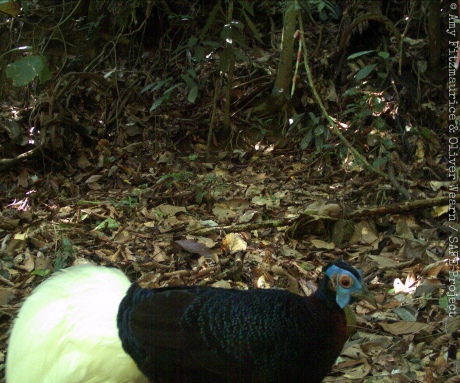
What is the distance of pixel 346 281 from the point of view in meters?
2.15

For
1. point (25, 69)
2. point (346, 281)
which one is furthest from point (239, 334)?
point (25, 69)

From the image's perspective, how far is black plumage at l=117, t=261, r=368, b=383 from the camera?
6.73 feet

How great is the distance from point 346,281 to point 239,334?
0.51 m

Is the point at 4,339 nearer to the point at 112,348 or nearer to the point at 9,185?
the point at 112,348

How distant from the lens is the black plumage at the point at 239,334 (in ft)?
6.73

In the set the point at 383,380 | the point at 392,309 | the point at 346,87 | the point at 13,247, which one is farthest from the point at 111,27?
the point at 383,380

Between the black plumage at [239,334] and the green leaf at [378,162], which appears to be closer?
the black plumage at [239,334]

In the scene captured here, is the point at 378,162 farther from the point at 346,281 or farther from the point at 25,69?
the point at 25,69

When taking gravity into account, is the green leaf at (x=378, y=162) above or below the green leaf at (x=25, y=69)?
below

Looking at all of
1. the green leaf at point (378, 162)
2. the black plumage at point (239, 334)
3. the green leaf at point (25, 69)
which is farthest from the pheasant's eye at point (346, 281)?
the green leaf at point (25, 69)

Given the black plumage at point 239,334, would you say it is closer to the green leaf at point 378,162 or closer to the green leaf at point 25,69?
the green leaf at point 25,69

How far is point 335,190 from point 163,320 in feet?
8.62

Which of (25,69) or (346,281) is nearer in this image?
(346,281)

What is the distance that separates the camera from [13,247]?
3545 mm
